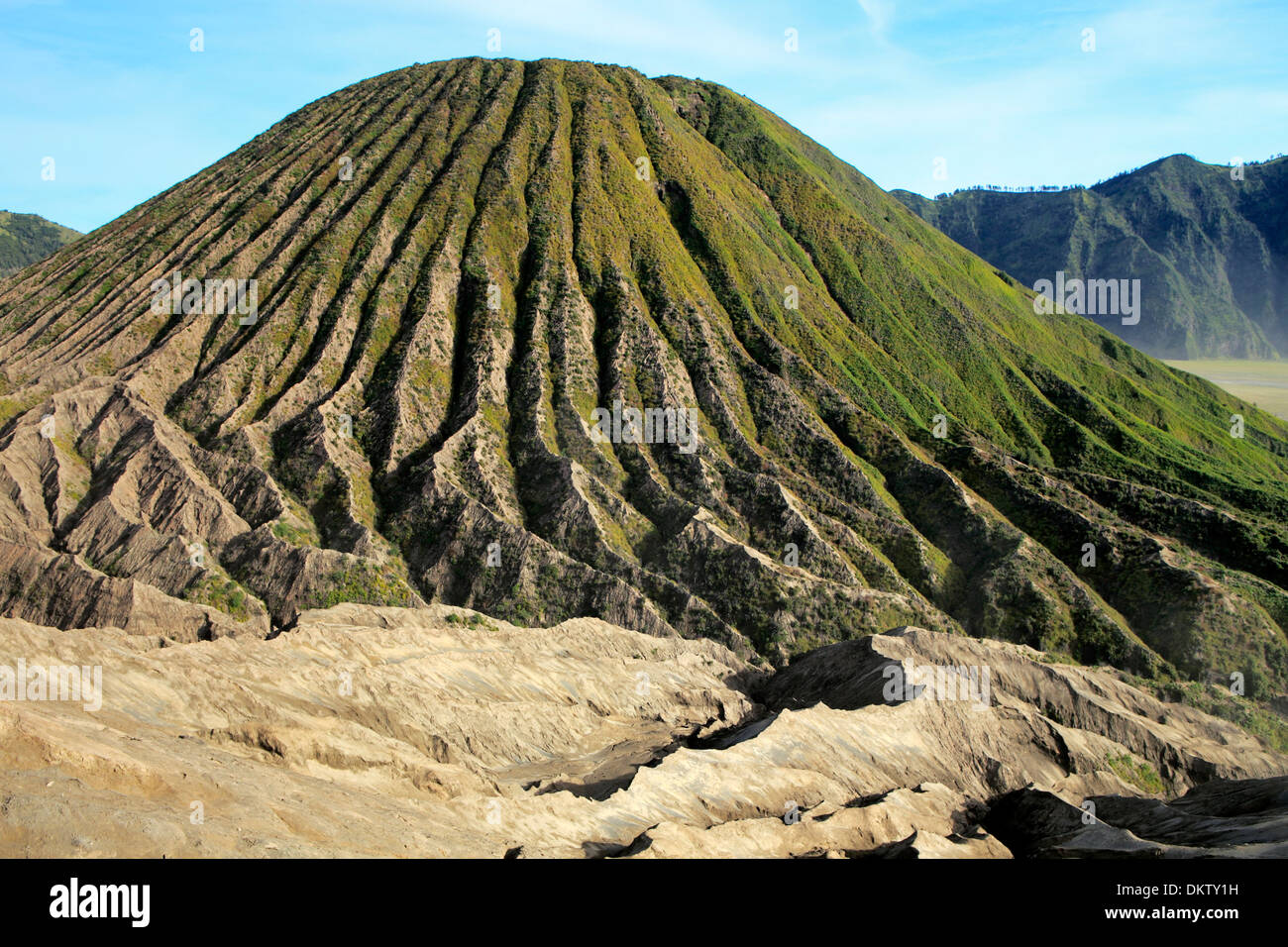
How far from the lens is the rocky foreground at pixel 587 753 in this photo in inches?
910

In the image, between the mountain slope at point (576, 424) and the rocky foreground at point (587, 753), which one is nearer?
the rocky foreground at point (587, 753)

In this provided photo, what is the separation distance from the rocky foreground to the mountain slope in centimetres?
932

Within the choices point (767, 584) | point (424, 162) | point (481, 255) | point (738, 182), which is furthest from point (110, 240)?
point (767, 584)

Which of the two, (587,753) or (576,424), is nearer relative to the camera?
(587,753)

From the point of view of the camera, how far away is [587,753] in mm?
42062

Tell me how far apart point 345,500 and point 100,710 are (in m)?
32.7

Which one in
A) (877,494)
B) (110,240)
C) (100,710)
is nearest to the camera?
(100,710)

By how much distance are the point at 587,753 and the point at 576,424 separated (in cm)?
3200

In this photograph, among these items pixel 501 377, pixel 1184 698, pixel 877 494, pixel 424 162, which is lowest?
pixel 1184 698

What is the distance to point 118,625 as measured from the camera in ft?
156

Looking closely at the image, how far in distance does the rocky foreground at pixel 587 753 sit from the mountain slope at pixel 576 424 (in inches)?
367

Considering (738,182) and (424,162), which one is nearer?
(424,162)

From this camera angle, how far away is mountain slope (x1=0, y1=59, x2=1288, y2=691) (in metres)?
58.1

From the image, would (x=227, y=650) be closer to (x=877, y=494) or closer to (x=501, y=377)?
(x=501, y=377)
